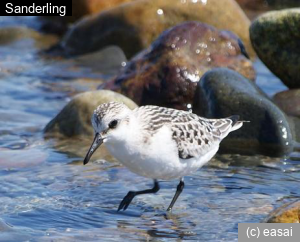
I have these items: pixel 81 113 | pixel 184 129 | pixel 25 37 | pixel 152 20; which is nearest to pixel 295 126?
pixel 81 113

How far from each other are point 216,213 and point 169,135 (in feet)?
3.12

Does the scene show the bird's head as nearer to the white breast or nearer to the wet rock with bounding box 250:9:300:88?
the white breast

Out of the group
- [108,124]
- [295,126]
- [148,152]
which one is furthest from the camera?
[295,126]

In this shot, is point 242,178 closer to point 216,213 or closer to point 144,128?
point 216,213

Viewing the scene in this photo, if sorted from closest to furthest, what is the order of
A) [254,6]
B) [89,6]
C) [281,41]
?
[281,41]
[89,6]
[254,6]

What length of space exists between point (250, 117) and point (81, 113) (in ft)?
6.82

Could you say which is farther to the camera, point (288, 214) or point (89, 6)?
point (89, 6)

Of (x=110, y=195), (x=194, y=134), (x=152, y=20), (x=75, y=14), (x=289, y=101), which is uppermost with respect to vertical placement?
(x=152, y=20)

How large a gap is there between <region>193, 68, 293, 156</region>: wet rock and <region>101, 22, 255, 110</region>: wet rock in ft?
3.25

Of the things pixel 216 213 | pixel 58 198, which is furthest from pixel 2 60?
pixel 216 213

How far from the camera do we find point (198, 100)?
10.6m

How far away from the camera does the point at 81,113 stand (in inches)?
387

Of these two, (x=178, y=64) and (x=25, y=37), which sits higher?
(x=178, y=64)

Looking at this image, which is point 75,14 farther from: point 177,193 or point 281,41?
point 177,193
